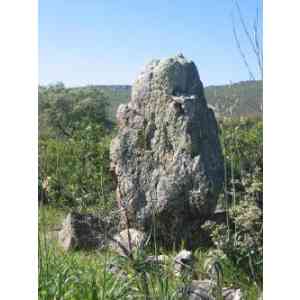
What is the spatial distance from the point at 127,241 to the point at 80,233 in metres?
0.38

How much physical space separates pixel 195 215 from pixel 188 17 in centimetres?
124

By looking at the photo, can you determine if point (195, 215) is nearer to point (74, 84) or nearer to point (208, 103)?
point (208, 103)

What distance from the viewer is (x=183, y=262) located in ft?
15.0

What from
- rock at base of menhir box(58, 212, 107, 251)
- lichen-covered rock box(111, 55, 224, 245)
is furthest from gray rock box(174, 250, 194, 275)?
rock at base of menhir box(58, 212, 107, 251)

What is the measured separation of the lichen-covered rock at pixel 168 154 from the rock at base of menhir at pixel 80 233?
22 centimetres

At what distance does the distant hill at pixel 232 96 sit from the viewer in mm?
4441

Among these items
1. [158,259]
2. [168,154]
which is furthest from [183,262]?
[168,154]

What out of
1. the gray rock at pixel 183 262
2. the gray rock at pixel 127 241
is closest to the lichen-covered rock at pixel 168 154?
the gray rock at pixel 127 241

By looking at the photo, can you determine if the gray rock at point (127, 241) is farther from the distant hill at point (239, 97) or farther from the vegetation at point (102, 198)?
the distant hill at point (239, 97)

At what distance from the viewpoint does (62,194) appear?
485cm

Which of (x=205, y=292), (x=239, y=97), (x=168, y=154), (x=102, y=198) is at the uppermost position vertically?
(x=239, y=97)

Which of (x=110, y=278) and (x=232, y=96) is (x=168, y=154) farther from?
(x=110, y=278)

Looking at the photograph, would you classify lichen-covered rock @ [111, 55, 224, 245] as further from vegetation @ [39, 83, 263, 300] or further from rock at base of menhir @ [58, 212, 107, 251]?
rock at base of menhir @ [58, 212, 107, 251]
